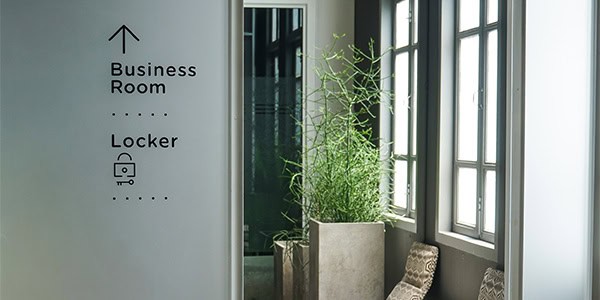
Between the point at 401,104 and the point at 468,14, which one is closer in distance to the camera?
the point at 468,14

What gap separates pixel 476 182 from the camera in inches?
205

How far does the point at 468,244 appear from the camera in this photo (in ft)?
16.7

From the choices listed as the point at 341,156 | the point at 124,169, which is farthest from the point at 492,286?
the point at 124,169

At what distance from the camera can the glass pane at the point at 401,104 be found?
6.40m

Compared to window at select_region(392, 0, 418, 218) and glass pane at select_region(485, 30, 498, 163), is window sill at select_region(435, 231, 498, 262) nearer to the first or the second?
glass pane at select_region(485, 30, 498, 163)

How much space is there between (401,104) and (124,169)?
12.1 ft

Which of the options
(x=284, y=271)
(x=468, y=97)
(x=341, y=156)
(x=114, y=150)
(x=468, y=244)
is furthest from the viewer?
(x=284, y=271)

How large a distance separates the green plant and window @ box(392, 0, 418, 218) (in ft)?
0.40

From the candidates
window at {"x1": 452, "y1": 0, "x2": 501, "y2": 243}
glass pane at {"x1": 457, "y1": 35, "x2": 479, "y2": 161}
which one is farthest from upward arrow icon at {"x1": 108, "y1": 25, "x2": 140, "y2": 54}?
glass pane at {"x1": 457, "y1": 35, "x2": 479, "y2": 161}

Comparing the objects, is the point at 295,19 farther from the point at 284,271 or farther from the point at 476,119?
the point at 476,119

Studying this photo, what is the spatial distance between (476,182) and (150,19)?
270 cm
